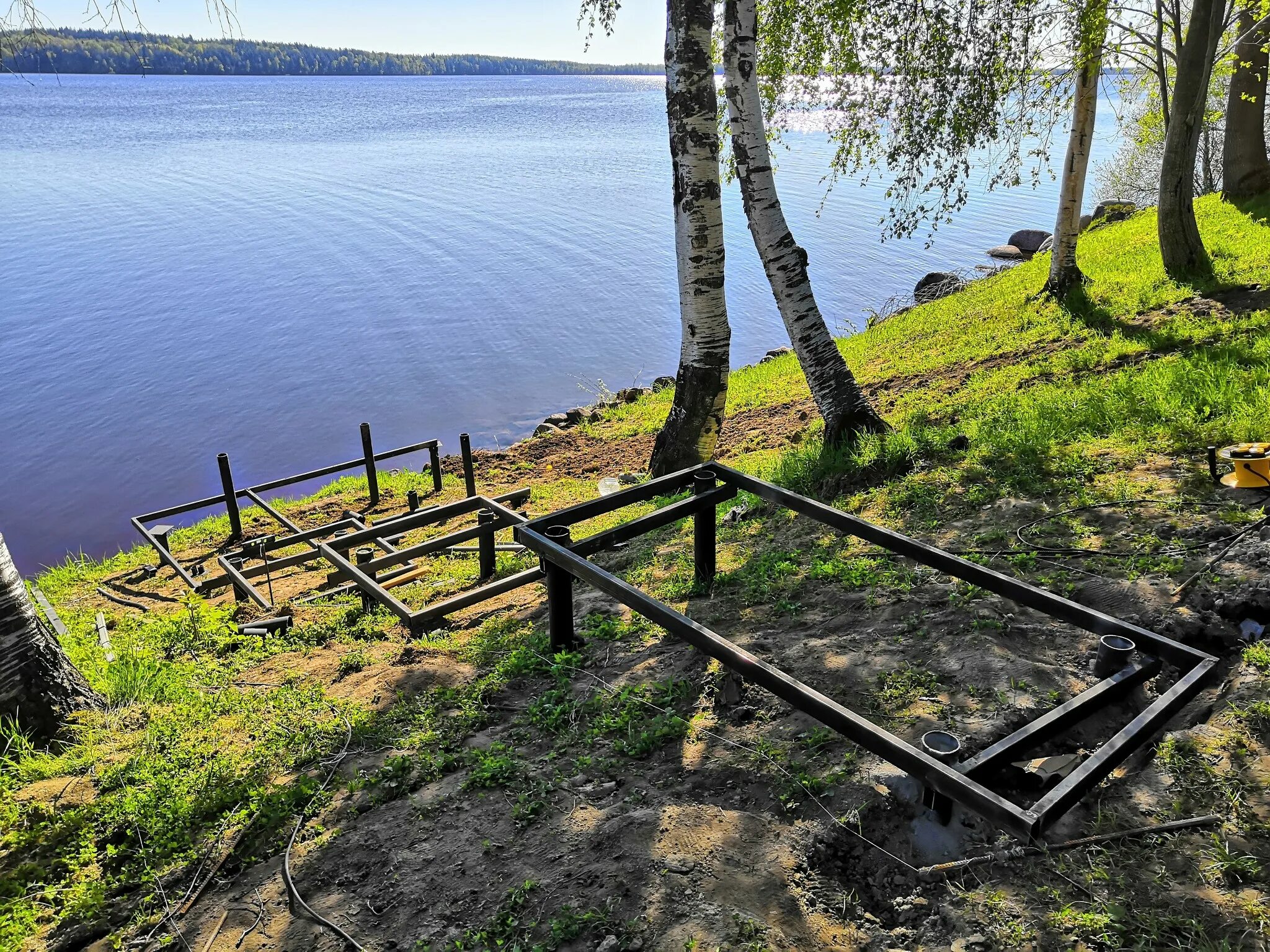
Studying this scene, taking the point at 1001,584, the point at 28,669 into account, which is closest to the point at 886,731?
the point at 1001,584

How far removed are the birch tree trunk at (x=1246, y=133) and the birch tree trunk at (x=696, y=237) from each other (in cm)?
1518

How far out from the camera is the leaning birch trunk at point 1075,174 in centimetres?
1126

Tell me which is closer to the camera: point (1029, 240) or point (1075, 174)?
point (1075, 174)

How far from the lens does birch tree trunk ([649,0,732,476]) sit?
7.86 m

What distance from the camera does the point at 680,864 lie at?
3061mm

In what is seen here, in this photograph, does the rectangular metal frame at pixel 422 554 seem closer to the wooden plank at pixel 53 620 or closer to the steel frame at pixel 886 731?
the steel frame at pixel 886 731

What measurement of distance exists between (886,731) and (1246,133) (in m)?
20.7

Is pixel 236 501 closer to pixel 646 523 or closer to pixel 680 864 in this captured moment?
pixel 646 523

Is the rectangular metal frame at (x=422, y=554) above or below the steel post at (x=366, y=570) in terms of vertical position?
above

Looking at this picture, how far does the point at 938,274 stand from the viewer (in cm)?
2259

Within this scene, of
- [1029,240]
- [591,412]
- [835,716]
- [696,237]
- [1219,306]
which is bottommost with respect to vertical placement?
[591,412]

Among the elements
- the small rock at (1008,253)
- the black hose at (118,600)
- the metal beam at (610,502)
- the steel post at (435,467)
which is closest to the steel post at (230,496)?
the black hose at (118,600)

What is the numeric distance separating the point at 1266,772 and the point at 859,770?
1.43 m

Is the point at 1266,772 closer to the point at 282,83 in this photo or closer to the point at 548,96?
the point at 548,96
